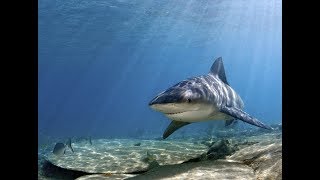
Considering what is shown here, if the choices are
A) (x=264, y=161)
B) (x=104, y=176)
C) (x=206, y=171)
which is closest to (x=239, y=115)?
(x=264, y=161)

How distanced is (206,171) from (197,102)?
1.65 meters

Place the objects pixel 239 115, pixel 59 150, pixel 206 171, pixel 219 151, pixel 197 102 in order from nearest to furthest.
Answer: pixel 206 171
pixel 197 102
pixel 219 151
pixel 239 115
pixel 59 150

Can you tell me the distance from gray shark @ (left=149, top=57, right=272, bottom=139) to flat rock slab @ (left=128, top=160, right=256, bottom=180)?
39.0 inches

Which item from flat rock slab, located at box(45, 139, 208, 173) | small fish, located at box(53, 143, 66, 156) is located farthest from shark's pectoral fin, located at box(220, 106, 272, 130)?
small fish, located at box(53, 143, 66, 156)

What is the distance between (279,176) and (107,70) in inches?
2983

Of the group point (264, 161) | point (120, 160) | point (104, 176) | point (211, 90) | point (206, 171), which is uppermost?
point (211, 90)

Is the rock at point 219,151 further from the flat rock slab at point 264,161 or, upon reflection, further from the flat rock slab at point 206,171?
the flat rock slab at point 206,171

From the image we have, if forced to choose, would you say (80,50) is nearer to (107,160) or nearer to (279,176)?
(107,160)

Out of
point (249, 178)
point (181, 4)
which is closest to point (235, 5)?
point (181, 4)

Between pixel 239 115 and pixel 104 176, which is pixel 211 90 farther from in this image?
pixel 104 176

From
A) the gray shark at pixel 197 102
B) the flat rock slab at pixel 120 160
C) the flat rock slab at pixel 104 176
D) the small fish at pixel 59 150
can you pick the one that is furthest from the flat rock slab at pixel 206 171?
the small fish at pixel 59 150

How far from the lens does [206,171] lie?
204 inches

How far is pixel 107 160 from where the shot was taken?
25.1ft

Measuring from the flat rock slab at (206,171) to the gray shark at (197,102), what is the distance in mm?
992
